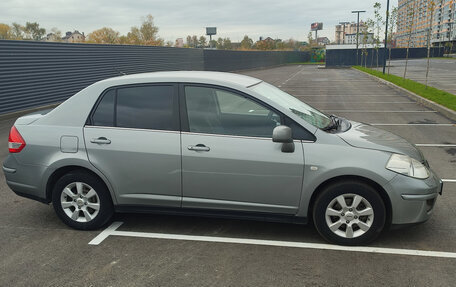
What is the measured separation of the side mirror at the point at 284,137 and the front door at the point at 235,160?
60mm

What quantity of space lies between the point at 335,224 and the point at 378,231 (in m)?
0.40

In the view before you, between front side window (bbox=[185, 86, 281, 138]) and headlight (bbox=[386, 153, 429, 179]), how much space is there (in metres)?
1.11

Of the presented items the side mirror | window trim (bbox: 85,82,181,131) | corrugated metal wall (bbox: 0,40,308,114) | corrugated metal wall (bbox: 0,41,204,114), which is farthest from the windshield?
corrugated metal wall (bbox: 0,41,204,114)

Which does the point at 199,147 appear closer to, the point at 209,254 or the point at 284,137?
the point at 284,137

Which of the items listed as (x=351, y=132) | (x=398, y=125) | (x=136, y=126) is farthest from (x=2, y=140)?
(x=398, y=125)

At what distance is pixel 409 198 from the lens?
148 inches

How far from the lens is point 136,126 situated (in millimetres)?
4176

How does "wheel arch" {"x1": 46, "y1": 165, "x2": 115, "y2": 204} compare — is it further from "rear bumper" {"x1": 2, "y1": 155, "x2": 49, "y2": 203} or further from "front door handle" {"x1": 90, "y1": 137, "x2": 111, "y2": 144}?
"front door handle" {"x1": 90, "y1": 137, "x2": 111, "y2": 144}

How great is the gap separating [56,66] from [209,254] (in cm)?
1448

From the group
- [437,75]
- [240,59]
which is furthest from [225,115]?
[240,59]

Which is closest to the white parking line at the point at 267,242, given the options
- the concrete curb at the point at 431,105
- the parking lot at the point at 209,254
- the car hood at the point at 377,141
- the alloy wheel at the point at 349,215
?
→ the parking lot at the point at 209,254

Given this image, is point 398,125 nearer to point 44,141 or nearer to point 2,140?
point 44,141

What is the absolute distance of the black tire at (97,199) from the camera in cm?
425

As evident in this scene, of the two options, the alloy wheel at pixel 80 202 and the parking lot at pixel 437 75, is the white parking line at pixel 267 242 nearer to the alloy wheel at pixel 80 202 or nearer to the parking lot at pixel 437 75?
the alloy wheel at pixel 80 202
